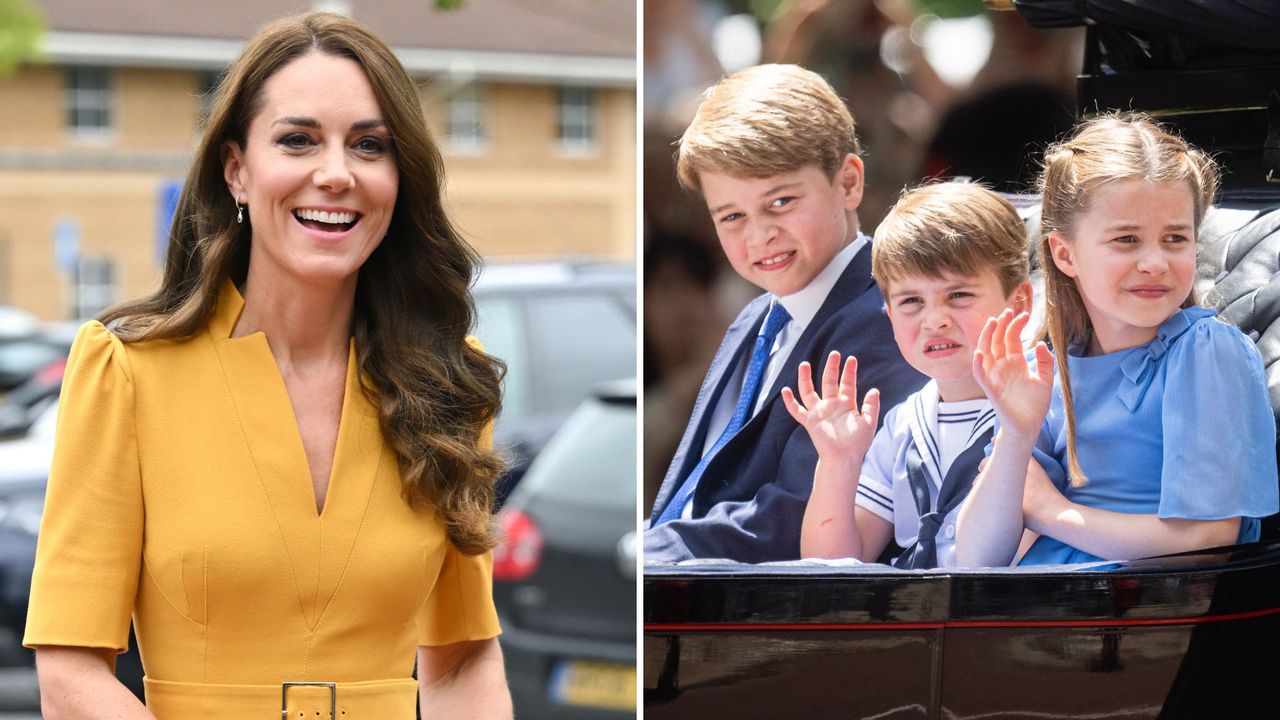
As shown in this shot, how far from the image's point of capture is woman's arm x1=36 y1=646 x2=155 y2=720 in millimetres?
2344

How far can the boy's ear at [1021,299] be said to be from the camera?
2.82m

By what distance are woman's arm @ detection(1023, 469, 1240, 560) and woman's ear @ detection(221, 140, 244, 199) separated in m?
1.43

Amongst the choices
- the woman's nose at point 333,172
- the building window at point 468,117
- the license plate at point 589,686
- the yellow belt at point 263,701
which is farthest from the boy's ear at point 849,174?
the building window at point 468,117

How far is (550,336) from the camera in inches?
271

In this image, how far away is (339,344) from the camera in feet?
9.02

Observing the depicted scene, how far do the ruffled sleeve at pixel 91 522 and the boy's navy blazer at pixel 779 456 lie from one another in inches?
36.0

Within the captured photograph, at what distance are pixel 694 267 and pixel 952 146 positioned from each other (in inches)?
39.4

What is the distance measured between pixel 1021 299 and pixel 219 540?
55.9 inches

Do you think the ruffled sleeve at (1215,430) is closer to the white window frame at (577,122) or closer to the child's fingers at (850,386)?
the child's fingers at (850,386)

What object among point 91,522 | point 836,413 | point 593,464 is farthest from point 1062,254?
point 593,464

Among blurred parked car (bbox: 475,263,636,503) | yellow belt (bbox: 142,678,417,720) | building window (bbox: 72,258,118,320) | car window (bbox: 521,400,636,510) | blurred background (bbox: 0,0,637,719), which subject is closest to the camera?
yellow belt (bbox: 142,678,417,720)

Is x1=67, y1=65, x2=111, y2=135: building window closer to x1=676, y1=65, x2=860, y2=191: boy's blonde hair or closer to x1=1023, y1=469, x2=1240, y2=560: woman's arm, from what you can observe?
x1=676, y1=65, x2=860, y2=191: boy's blonde hair

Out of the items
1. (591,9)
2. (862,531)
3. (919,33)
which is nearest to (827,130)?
(862,531)

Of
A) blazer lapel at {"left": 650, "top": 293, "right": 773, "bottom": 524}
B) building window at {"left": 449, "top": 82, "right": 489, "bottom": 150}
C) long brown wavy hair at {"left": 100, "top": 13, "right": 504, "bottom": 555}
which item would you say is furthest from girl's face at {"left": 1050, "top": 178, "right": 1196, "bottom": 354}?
building window at {"left": 449, "top": 82, "right": 489, "bottom": 150}
